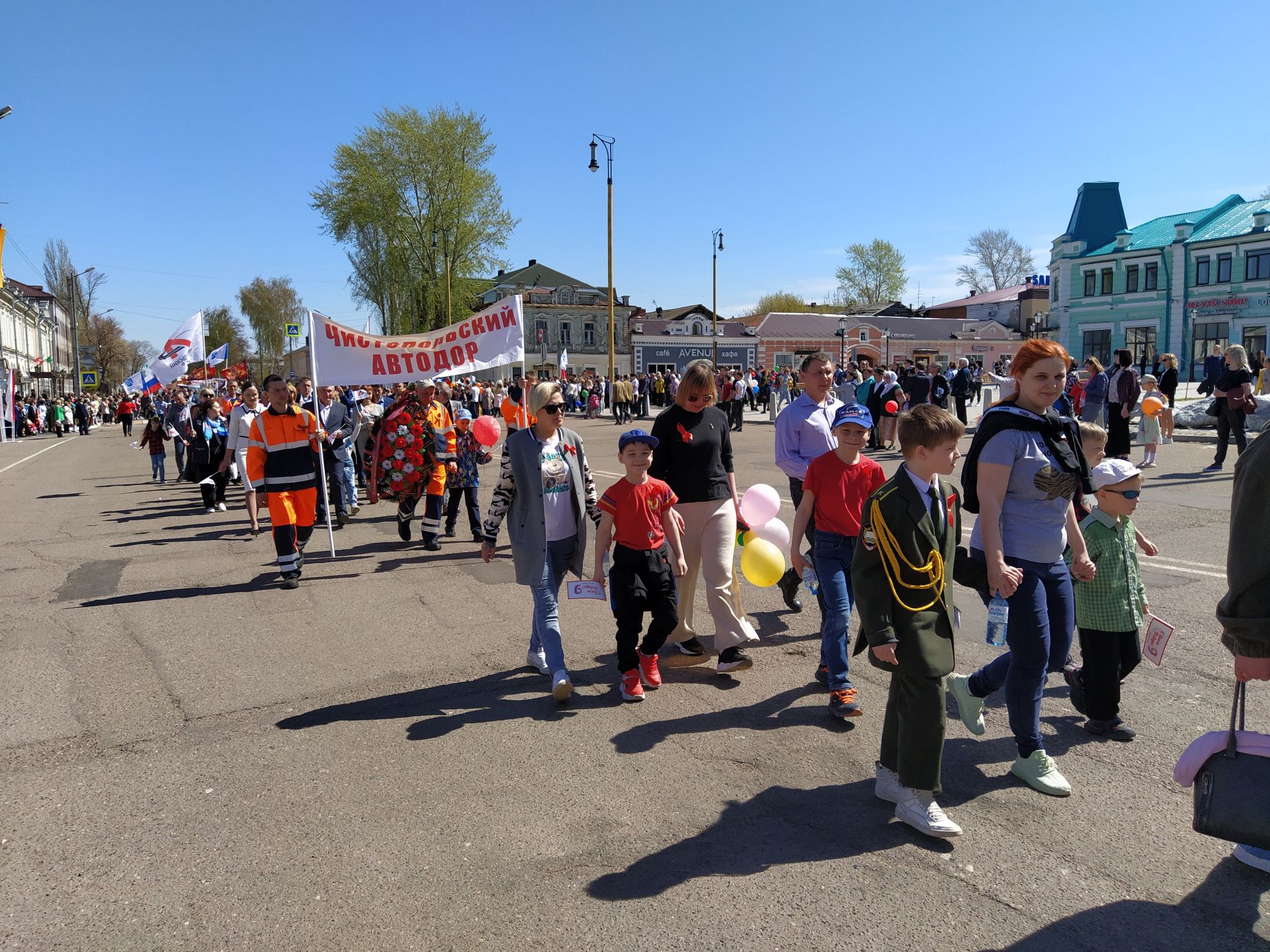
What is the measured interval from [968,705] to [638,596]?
5.89 ft

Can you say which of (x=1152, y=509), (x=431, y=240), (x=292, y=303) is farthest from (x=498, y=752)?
(x=292, y=303)

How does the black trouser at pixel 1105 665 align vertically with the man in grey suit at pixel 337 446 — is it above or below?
below

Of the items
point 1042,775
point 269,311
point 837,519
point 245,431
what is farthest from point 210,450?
point 269,311

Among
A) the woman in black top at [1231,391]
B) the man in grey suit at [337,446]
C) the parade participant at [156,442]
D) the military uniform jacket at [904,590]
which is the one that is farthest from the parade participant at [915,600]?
the parade participant at [156,442]

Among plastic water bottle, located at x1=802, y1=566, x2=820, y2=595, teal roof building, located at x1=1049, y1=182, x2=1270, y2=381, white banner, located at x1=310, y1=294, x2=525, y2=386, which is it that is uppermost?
teal roof building, located at x1=1049, y1=182, x2=1270, y2=381

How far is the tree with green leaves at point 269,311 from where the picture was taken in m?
92.6

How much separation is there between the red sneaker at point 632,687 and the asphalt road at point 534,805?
12cm

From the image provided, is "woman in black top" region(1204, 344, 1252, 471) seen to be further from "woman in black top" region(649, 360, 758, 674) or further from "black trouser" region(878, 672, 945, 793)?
"black trouser" region(878, 672, 945, 793)

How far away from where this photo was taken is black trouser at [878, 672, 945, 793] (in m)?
3.36

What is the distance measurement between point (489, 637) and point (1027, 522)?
12.5ft

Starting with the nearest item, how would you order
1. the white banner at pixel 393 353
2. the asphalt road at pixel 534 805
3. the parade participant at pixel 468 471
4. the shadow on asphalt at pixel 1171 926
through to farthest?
the shadow on asphalt at pixel 1171 926 → the asphalt road at pixel 534 805 → the white banner at pixel 393 353 → the parade participant at pixel 468 471

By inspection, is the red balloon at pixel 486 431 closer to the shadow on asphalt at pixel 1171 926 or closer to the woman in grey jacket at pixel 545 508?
the woman in grey jacket at pixel 545 508

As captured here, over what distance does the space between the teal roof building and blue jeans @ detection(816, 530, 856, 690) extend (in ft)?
167

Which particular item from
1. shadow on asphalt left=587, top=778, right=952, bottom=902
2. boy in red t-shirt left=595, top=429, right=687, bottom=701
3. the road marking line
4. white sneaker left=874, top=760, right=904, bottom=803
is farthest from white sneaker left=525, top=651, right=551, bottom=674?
the road marking line
